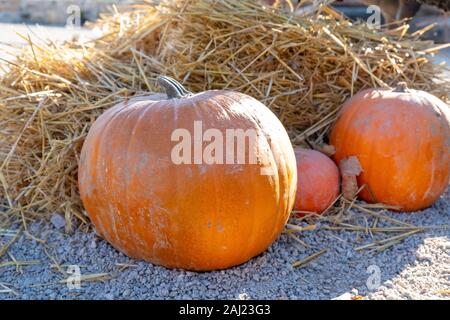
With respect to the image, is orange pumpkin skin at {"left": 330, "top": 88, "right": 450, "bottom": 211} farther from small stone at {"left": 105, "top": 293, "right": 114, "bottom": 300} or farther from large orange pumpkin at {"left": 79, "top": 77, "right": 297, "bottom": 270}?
small stone at {"left": 105, "top": 293, "right": 114, "bottom": 300}

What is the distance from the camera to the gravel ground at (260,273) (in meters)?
2.27

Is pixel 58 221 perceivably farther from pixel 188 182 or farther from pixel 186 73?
pixel 186 73

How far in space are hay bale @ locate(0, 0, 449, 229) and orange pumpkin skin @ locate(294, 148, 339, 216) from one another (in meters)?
0.35

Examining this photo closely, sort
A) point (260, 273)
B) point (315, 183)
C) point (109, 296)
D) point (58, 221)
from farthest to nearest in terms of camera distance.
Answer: point (315, 183), point (58, 221), point (260, 273), point (109, 296)

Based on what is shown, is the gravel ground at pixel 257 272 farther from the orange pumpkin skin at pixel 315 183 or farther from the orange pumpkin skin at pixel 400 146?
the orange pumpkin skin at pixel 400 146

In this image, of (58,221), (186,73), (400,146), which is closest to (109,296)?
(58,221)

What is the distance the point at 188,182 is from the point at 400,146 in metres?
1.30

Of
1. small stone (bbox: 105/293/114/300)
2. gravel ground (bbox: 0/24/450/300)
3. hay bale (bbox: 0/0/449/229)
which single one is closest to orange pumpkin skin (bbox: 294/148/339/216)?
gravel ground (bbox: 0/24/450/300)

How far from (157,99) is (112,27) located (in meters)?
1.71

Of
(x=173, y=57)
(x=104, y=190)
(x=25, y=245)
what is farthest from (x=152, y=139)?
(x=173, y=57)

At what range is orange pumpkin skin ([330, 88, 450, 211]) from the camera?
2.97m

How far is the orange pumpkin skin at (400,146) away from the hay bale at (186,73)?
1.07 ft

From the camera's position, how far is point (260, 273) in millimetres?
2416

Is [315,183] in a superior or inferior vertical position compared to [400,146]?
inferior
